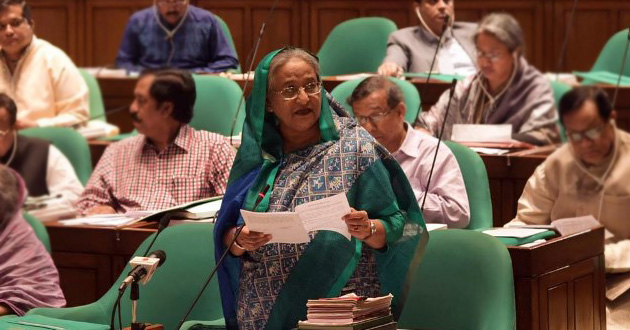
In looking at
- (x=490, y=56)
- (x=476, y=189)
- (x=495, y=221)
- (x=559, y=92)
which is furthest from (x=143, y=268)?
(x=559, y=92)

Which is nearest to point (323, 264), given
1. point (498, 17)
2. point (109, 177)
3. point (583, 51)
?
point (109, 177)

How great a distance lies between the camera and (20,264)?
4043 millimetres

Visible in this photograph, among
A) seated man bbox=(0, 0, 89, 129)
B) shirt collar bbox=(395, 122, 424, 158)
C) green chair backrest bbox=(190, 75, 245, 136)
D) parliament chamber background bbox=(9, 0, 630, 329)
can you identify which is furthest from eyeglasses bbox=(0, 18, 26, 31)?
shirt collar bbox=(395, 122, 424, 158)

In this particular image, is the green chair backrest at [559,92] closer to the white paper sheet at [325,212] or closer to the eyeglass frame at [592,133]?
the eyeglass frame at [592,133]

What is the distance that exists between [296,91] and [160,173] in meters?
1.70

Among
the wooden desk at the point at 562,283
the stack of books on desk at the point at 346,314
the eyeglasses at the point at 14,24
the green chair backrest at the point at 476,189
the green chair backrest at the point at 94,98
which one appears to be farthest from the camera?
the green chair backrest at the point at 94,98

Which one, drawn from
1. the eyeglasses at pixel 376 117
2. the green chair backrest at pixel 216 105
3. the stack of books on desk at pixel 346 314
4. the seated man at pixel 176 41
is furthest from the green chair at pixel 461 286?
the green chair backrest at pixel 216 105

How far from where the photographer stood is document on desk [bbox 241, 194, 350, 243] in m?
2.88

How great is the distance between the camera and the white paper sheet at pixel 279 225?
2877 mm

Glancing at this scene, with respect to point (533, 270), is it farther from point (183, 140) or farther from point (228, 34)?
point (183, 140)

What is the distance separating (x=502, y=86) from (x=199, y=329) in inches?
84.4

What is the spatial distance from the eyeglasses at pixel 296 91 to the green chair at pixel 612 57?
6.56 ft

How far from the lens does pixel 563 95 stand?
488 cm

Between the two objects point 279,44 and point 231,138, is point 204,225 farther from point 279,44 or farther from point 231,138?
point 231,138
